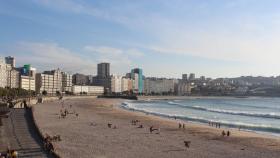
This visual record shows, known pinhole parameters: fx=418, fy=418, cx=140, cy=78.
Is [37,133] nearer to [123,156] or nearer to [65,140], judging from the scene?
[65,140]

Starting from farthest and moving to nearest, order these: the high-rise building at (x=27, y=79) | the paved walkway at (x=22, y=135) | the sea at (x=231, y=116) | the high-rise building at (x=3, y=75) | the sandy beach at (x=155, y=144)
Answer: the high-rise building at (x=27, y=79)
the high-rise building at (x=3, y=75)
the sea at (x=231, y=116)
the sandy beach at (x=155, y=144)
the paved walkway at (x=22, y=135)

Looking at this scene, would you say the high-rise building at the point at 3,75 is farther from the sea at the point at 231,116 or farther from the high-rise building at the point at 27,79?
the sea at the point at 231,116

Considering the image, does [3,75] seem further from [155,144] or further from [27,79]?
[155,144]

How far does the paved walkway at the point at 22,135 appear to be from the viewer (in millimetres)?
26448

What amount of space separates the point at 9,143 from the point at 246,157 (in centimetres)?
Result: 1631

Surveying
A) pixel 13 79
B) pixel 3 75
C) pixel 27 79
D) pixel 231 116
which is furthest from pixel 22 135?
pixel 27 79

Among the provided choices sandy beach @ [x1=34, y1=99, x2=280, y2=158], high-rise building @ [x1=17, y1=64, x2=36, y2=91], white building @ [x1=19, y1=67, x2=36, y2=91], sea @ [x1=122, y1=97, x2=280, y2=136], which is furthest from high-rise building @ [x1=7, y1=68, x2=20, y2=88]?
sandy beach @ [x1=34, y1=99, x2=280, y2=158]

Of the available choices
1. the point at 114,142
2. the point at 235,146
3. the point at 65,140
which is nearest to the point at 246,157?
the point at 235,146

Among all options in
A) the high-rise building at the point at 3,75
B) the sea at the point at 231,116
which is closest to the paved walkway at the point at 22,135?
the sea at the point at 231,116

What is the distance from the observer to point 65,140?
32.9m

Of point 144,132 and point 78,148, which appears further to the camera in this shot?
point 144,132

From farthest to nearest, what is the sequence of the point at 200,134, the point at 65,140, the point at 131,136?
the point at 200,134 < the point at 131,136 < the point at 65,140

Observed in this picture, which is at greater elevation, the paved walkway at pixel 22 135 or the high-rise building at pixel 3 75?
the high-rise building at pixel 3 75

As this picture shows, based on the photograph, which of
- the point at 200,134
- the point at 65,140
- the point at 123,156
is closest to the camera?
the point at 123,156
